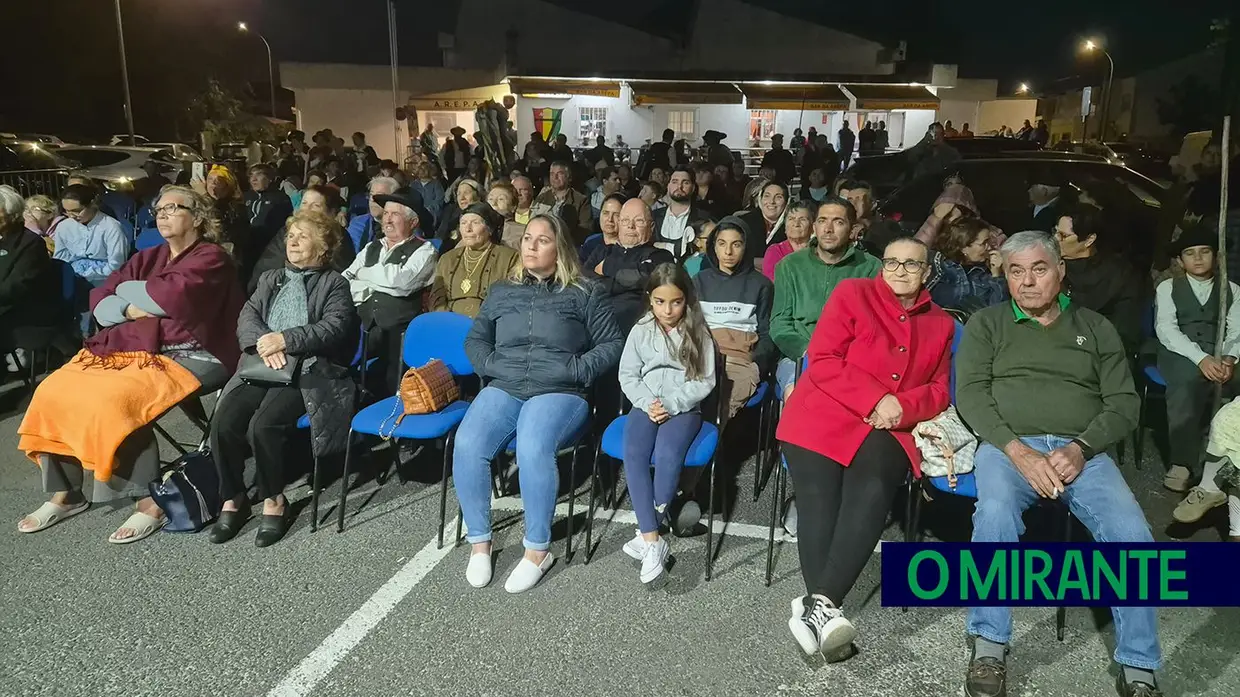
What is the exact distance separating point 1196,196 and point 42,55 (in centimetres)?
3612

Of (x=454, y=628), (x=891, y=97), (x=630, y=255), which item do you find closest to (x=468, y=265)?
(x=630, y=255)

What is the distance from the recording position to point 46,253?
5332mm

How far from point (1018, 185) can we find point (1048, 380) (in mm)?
7273

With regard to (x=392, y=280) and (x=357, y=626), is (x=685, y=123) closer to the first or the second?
(x=392, y=280)

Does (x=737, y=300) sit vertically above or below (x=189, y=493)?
above

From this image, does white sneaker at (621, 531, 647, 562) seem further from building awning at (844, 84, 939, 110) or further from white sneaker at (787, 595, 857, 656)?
building awning at (844, 84, 939, 110)

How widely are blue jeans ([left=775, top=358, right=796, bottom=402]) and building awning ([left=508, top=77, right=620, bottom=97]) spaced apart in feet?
66.4

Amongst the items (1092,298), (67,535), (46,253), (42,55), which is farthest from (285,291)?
(42,55)

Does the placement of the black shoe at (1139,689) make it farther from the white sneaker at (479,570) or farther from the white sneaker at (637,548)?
the white sneaker at (479,570)

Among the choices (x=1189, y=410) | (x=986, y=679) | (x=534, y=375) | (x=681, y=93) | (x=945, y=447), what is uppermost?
(x=681, y=93)

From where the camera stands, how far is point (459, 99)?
25.0 meters

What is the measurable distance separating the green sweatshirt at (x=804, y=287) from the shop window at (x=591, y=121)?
20873 millimetres

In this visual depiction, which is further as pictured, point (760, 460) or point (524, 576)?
point (760, 460)

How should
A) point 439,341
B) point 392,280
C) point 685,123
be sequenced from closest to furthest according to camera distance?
point 439,341
point 392,280
point 685,123
